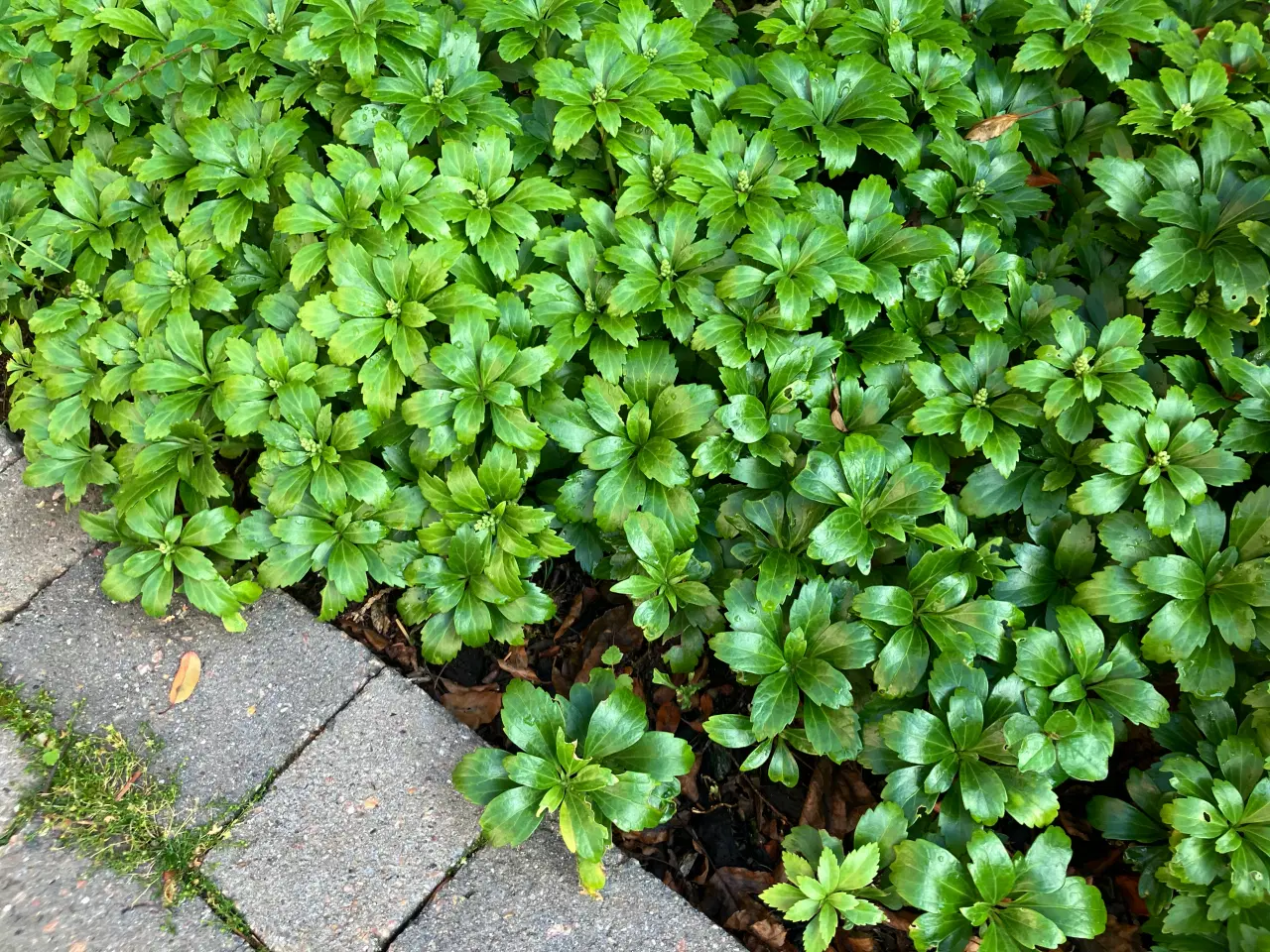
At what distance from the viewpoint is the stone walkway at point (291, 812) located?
204 centimetres

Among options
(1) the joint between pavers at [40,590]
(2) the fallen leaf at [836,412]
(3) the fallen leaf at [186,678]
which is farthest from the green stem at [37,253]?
(2) the fallen leaf at [836,412]

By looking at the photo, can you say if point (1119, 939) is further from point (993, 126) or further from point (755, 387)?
point (993, 126)

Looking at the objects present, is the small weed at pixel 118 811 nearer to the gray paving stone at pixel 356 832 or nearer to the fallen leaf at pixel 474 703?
the gray paving stone at pixel 356 832

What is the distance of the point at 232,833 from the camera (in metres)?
2.19

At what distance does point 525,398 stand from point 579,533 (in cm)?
42

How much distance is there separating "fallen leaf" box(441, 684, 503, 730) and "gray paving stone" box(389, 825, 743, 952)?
0.45m

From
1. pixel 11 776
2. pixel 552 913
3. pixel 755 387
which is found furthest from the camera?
pixel 755 387

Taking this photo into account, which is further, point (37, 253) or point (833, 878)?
point (37, 253)

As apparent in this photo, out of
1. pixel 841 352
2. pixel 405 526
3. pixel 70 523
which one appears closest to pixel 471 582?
pixel 405 526

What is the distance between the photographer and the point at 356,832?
218cm

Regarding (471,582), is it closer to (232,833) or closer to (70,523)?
(232,833)

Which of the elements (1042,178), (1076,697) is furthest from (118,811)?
(1042,178)

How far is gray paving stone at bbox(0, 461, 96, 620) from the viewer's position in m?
2.69

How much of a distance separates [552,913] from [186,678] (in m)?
1.27
